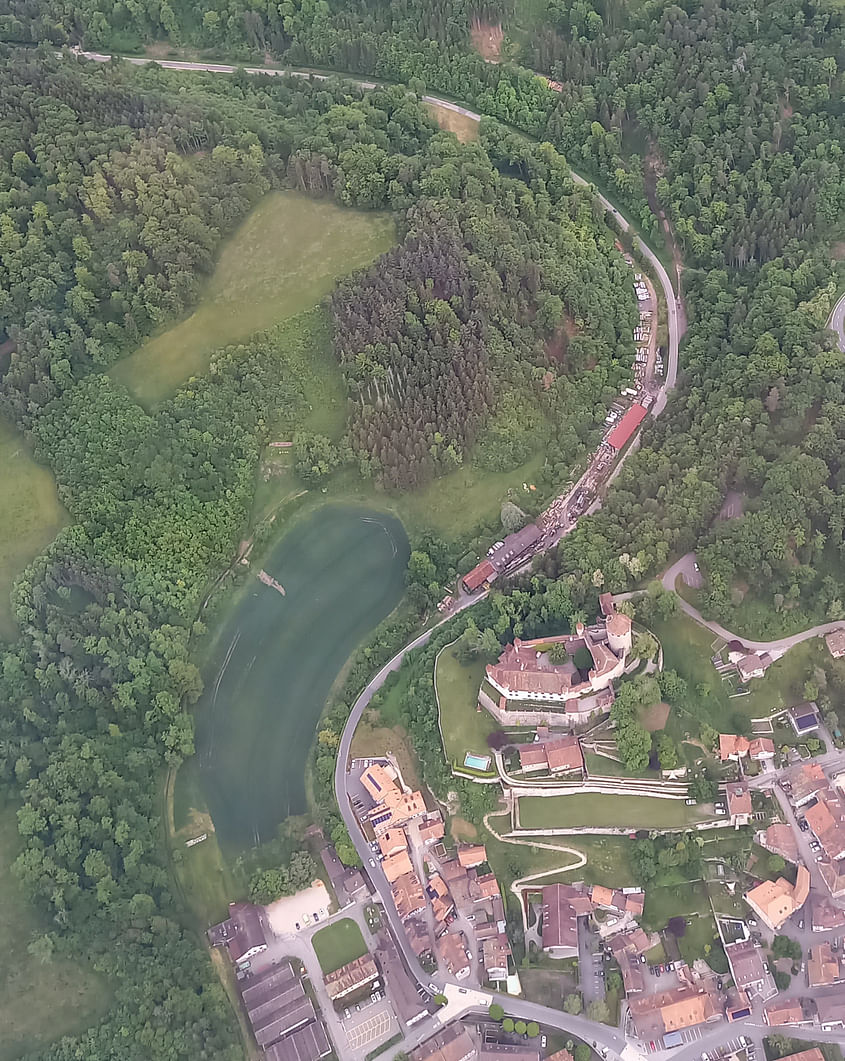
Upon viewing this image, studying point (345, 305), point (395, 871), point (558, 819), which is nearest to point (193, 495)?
point (345, 305)

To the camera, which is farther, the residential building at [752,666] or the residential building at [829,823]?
the residential building at [752,666]

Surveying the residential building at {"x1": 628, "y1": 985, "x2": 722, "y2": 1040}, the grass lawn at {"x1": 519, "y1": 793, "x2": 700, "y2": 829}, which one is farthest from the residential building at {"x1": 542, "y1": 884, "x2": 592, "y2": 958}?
the residential building at {"x1": 628, "y1": 985, "x2": 722, "y2": 1040}

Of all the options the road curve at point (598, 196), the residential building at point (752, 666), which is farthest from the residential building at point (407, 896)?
the road curve at point (598, 196)

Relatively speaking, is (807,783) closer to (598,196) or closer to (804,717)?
(804,717)

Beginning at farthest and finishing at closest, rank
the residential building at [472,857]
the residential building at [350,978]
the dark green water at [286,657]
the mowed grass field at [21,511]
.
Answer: the mowed grass field at [21,511], the dark green water at [286,657], the residential building at [472,857], the residential building at [350,978]

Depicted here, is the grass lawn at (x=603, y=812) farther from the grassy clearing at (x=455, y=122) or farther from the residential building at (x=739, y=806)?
the grassy clearing at (x=455, y=122)

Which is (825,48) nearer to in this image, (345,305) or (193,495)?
(345,305)
